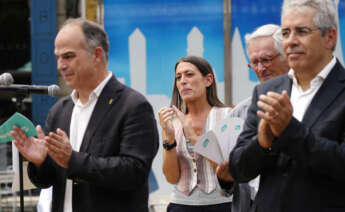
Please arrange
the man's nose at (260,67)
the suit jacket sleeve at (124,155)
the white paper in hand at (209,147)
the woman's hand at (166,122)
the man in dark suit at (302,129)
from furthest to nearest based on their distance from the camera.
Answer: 1. the woman's hand at (166,122)
2. the man's nose at (260,67)
3. the white paper in hand at (209,147)
4. the suit jacket sleeve at (124,155)
5. the man in dark suit at (302,129)

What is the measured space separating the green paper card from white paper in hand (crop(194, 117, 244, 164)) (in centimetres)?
91

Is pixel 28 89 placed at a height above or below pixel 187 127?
above

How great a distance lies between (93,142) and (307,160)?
1229mm

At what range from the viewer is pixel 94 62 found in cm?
300

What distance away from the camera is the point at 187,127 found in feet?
12.6

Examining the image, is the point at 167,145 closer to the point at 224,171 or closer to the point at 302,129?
the point at 224,171

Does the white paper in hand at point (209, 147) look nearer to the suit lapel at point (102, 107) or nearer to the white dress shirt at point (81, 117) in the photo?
the suit lapel at point (102, 107)

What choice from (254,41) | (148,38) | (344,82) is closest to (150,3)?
(148,38)

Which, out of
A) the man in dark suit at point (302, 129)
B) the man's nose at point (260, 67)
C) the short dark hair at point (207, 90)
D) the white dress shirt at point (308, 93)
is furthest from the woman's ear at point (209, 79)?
the white dress shirt at point (308, 93)

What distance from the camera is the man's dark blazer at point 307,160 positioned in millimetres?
2086

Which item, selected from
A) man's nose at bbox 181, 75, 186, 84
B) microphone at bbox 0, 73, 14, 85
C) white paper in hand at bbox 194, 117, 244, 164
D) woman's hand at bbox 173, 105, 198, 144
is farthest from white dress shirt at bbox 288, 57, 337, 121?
man's nose at bbox 181, 75, 186, 84

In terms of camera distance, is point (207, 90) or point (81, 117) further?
point (207, 90)

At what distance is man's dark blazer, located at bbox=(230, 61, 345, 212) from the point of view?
2086mm

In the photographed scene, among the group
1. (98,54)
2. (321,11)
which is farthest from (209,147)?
(321,11)
